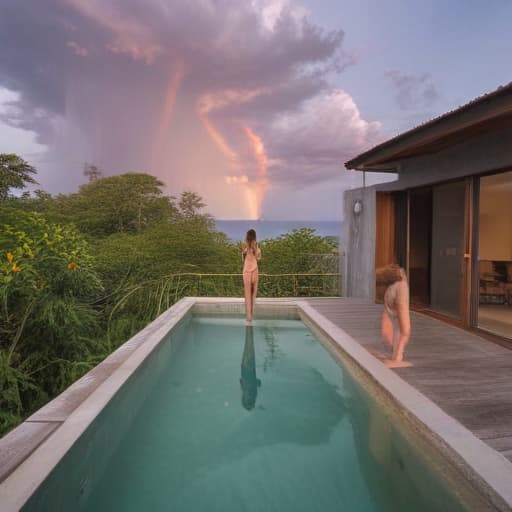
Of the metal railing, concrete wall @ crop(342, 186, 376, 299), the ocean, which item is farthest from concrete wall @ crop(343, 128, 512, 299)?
the ocean

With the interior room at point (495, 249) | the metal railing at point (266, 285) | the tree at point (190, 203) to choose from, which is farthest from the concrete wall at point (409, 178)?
the tree at point (190, 203)

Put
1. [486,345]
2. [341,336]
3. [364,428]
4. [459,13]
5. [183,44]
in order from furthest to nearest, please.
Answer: [183,44]
[459,13]
[341,336]
[486,345]
[364,428]

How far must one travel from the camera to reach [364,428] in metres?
3.57

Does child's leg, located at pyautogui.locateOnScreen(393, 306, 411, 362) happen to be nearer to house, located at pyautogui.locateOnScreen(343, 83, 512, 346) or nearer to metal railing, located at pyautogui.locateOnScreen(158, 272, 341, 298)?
house, located at pyautogui.locateOnScreen(343, 83, 512, 346)

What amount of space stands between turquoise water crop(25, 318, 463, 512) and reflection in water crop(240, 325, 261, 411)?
0.03 m

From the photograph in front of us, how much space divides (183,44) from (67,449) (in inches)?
637

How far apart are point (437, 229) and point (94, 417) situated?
24.6ft

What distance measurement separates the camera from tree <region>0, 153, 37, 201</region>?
65.1ft

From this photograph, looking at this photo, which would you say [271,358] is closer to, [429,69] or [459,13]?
[459,13]

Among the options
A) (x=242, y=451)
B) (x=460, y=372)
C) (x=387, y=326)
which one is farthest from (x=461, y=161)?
(x=242, y=451)

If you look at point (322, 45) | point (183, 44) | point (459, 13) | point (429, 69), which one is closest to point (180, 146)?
point (183, 44)

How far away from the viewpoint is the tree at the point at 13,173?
65.1ft

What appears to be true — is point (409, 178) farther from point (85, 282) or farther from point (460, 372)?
point (85, 282)

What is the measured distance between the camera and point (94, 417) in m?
2.98
